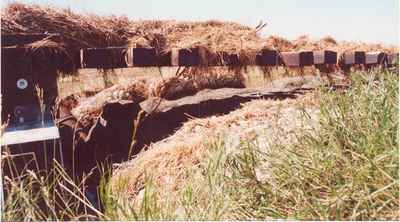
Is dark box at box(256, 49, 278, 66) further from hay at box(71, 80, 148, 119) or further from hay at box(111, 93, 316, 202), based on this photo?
hay at box(71, 80, 148, 119)

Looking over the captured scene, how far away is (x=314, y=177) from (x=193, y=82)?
13.7ft

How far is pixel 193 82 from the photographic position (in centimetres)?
654

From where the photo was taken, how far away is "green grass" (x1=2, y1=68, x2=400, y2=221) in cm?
225

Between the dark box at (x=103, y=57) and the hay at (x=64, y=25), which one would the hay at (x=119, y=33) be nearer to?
the hay at (x=64, y=25)

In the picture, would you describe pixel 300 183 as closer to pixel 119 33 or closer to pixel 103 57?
pixel 103 57

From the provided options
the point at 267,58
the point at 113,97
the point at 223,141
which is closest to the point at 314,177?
the point at 223,141

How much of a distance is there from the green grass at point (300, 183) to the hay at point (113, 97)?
8.38 ft

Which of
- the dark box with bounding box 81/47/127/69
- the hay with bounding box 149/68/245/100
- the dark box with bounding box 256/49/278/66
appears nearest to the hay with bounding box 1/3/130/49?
the dark box with bounding box 81/47/127/69

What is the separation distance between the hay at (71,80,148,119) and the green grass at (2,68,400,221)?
2555mm

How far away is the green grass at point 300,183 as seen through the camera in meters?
2.25

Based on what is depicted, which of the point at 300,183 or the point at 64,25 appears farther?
the point at 64,25

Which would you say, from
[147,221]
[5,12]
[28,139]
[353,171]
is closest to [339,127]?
[353,171]

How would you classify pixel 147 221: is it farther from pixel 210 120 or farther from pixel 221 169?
pixel 210 120

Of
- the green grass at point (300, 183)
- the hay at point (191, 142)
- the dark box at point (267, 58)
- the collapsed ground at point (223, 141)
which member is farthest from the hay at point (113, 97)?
the green grass at point (300, 183)
